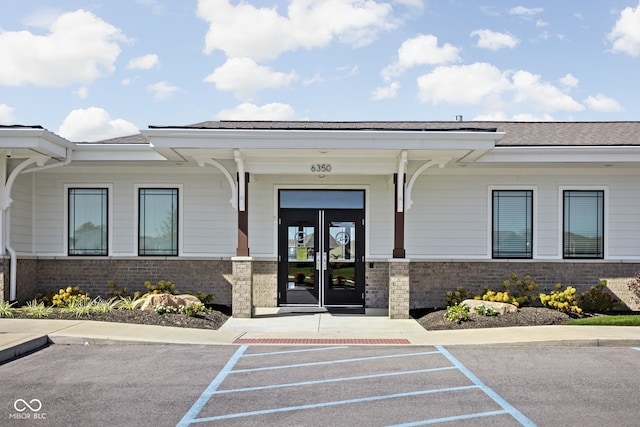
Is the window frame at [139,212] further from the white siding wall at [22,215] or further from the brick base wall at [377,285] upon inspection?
the brick base wall at [377,285]

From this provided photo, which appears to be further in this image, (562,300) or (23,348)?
(562,300)

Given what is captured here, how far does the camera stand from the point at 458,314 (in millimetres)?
13562

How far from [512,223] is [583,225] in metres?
1.65

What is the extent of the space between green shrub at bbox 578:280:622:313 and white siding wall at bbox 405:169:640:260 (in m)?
1.00

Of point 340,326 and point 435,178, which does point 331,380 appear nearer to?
point 340,326

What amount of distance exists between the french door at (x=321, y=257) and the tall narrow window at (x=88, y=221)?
4.20 meters

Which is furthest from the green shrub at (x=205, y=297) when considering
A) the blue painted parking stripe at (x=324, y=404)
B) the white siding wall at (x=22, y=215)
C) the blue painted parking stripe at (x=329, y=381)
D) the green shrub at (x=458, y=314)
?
the blue painted parking stripe at (x=324, y=404)

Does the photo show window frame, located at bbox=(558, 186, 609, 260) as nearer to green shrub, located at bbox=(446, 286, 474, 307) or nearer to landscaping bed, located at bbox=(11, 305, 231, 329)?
Result: green shrub, located at bbox=(446, 286, 474, 307)

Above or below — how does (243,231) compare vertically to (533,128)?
below

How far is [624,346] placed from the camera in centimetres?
1141

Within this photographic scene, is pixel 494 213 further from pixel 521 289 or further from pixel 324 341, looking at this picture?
pixel 324 341

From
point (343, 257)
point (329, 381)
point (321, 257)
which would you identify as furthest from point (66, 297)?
point (329, 381)

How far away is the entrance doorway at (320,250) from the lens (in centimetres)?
1661

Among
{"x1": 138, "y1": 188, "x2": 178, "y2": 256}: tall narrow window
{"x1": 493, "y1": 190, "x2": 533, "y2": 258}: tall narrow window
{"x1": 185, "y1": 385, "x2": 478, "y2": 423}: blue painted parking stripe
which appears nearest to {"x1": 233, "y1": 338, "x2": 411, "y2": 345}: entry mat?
{"x1": 185, "y1": 385, "x2": 478, "y2": 423}: blue painted parking stripe
